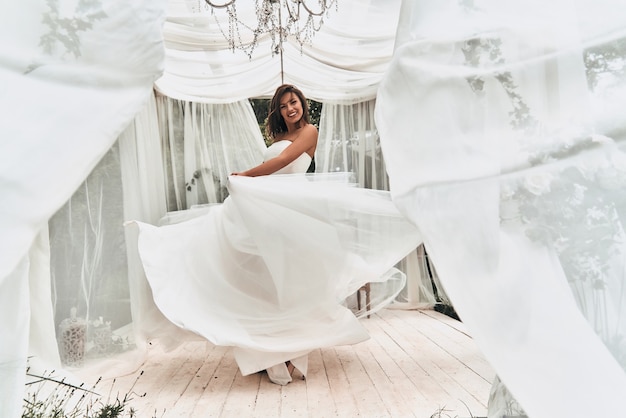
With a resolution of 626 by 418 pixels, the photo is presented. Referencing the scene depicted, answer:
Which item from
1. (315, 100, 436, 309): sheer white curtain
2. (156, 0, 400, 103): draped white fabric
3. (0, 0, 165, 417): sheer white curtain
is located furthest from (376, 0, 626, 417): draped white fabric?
(315, 100, 436, 309): sheer white curtain

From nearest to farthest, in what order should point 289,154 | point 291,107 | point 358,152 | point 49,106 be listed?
point 49,106
point 289,154
point 291,107
point 358,152

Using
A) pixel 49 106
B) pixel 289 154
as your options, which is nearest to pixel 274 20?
pixel 289 154

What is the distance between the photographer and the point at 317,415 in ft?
7.49

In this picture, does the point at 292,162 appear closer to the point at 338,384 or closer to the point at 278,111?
the point at 278,111

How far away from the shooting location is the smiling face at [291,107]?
3.29 metres

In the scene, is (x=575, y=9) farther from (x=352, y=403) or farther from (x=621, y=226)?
(x=352, y=403)

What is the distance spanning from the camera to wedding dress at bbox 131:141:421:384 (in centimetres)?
271

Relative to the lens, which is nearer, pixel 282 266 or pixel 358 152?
pixel 282 266

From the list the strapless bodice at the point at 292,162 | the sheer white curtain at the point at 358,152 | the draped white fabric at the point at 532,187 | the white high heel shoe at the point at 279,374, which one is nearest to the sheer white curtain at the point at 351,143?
the sheer white curtain at the point at 358,152

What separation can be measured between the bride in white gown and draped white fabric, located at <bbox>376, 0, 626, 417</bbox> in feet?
4.96

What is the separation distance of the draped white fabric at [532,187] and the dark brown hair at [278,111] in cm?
214

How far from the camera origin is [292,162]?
3.22m

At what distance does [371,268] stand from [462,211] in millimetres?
1735

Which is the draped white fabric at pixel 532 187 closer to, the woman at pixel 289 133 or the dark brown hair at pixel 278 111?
the woman at pixel 289 133
